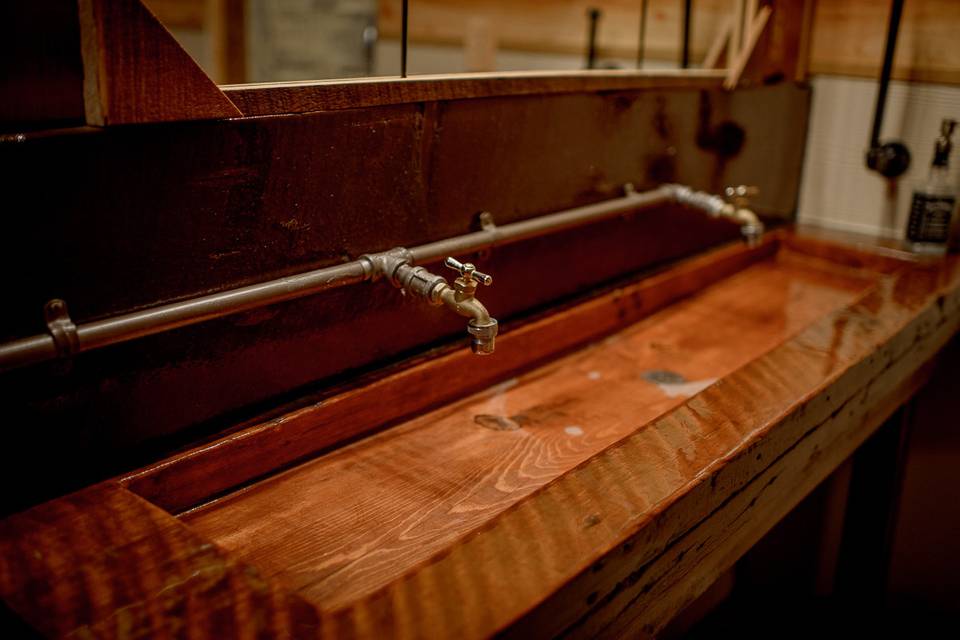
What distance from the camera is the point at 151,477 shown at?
4.12 ft

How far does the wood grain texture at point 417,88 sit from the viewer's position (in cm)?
130

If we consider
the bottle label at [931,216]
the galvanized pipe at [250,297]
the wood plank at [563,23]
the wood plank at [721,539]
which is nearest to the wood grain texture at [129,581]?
the galvanized pipe at [250,297]

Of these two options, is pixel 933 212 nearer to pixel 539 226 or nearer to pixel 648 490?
pixel 539 226

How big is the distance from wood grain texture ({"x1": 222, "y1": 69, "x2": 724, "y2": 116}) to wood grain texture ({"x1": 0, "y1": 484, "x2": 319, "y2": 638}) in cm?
63

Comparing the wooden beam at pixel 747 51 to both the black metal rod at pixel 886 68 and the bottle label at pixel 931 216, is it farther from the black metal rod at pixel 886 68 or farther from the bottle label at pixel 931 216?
the bottle label at pixel 931 216

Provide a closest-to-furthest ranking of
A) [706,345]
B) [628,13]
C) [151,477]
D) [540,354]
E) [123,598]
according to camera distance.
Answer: [123,598] < [151,477] < [540,354] < [706,345] < [628,13]

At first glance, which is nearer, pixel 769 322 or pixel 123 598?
pixel 123 598

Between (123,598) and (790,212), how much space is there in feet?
8.46

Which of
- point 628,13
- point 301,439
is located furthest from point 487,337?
point 628,13

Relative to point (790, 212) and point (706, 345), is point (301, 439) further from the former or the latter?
point (790, 212)

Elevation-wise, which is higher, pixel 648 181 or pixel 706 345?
pixel 648 181

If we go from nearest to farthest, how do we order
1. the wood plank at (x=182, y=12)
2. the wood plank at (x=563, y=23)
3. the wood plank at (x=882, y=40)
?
1. the wood plank at (x=882, y=40)
2. the wood plank at (x=563, y=23)
3. the wood plank at (x=182, y=12)

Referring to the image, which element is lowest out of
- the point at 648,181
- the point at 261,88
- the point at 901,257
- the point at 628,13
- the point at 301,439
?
the point at 301,439

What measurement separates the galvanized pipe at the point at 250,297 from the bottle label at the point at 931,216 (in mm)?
1194
